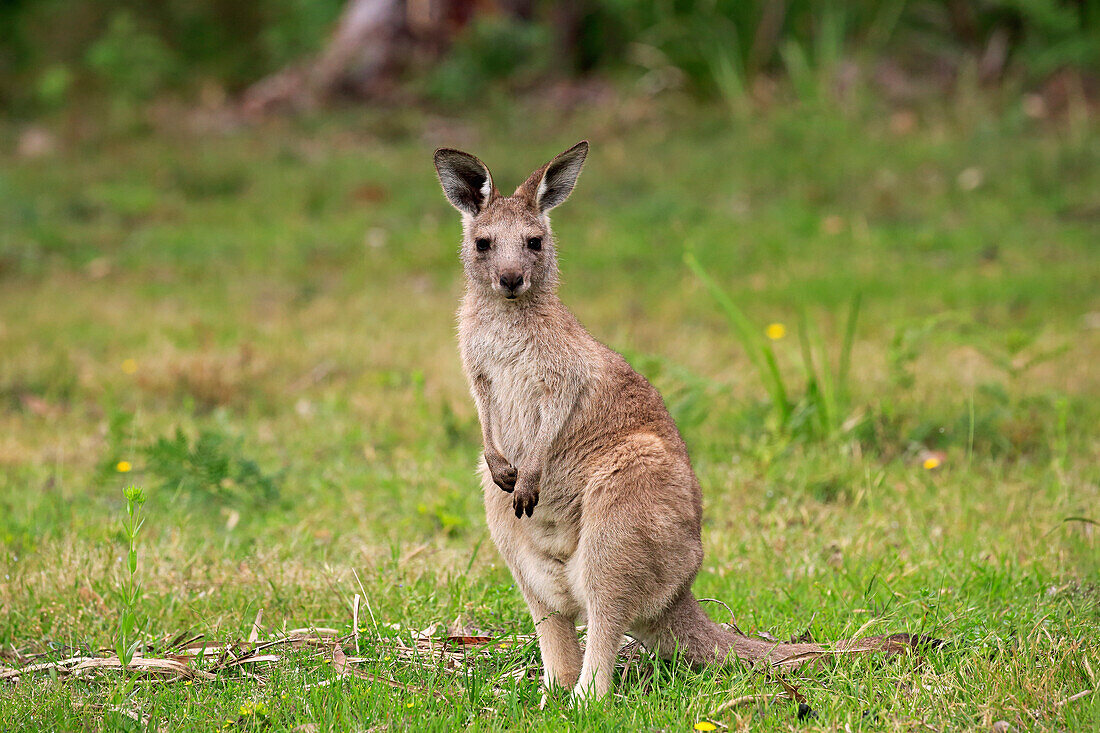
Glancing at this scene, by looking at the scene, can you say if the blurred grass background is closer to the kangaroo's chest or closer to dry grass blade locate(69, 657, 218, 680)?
dry grass blade locate(69, 657, 218, 680)

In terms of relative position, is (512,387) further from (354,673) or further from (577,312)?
(577,312)

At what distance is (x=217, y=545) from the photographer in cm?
430

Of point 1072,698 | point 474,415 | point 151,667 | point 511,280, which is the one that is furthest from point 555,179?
point 474,415

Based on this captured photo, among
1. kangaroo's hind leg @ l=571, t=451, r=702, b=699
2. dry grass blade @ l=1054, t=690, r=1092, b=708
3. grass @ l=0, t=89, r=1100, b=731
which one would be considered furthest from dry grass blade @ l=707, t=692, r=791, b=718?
dry grass blade @ l=1054, t=690, r=1092, b=708

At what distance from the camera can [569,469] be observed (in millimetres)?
3078

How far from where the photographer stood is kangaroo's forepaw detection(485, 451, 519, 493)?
302cm

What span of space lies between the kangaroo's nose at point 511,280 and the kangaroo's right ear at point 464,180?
0.30 m

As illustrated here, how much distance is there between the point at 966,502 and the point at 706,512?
3.37 ft

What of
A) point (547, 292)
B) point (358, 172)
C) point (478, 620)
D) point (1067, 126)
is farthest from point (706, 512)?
point (1067, 126)

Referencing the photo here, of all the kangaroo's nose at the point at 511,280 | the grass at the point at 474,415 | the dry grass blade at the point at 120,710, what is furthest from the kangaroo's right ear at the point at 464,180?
the dry grass blade at the point at 120,710

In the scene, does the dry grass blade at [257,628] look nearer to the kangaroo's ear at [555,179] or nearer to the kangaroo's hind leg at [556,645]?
the kangaroo's hind leg at [556,645]

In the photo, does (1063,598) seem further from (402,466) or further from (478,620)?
(402,466)

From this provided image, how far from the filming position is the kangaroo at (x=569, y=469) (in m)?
2.91

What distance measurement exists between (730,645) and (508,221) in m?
1.31
